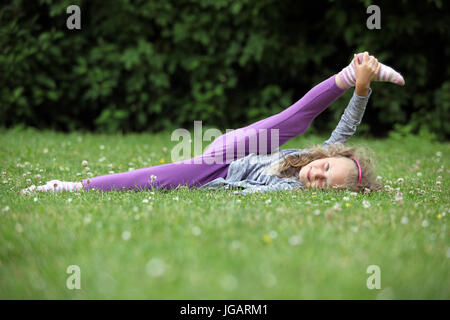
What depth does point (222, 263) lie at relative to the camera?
2.02 m

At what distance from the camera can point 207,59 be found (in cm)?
871

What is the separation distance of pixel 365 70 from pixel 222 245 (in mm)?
2188

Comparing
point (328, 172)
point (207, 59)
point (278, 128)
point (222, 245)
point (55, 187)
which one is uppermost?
point (207, 59)

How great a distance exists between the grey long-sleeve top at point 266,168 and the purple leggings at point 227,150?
9 cm

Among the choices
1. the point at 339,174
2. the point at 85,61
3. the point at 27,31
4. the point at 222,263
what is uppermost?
the point at 27,31

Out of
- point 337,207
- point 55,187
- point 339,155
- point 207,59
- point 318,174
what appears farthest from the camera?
point 207,59

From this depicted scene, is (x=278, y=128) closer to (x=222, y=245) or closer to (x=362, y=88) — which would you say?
(x=362, y=88)

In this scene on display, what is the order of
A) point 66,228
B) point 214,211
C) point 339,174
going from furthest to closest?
1. point 339,174
2. point 214,211
3. point 66,228

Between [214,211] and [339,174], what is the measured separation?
1.35 metres

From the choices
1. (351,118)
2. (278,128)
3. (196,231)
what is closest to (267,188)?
(278,128)

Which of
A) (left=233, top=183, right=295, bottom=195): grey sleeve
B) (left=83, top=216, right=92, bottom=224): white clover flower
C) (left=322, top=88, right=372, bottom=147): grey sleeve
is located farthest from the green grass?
(left=322, top=88, right=372, bottom=147): grey sleeve

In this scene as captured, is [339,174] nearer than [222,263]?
No

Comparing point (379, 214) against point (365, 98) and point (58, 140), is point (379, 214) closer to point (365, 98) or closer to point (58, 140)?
point (365, 98)
